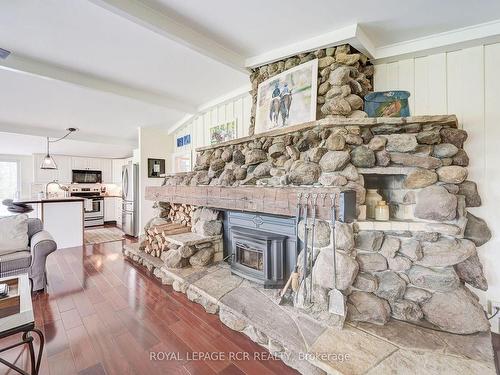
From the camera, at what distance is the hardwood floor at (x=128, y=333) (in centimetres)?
164

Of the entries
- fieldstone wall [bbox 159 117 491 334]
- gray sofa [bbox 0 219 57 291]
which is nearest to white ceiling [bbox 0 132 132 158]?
gray sofa [bbox 0 219 57 291]

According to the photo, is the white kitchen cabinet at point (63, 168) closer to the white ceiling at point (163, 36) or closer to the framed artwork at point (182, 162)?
the white ceiling at point (163, 36)

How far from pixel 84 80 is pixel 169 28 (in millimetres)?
1640

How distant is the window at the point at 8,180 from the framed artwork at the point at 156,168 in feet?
14.5

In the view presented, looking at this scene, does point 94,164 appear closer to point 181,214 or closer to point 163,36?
point 181,214

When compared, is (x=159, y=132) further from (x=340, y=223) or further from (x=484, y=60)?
(x=484, y=60)

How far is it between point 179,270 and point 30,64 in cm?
280

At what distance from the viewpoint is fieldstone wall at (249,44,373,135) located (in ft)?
6.73

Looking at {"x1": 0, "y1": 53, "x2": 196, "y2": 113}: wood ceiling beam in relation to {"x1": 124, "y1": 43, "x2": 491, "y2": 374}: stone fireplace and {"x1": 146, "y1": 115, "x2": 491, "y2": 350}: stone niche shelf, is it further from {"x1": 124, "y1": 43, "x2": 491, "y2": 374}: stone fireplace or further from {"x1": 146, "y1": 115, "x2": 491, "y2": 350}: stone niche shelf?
{"x1": 146, "y1": 115, "x2": 491, "y2": 350}: stone niche shelf

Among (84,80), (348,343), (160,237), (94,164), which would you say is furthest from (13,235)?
(94,164)

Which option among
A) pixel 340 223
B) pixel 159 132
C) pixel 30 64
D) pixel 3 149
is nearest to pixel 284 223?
pixel 340 223

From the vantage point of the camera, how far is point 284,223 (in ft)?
7.48

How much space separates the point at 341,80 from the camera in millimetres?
2090

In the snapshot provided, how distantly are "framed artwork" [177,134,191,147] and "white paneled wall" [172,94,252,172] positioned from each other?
6cm
